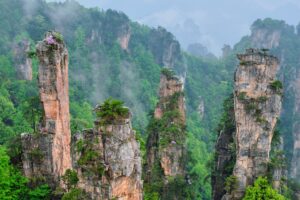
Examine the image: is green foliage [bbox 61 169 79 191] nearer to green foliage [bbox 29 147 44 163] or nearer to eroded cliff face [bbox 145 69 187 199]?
green foliage [bbox 29 147 44 163]

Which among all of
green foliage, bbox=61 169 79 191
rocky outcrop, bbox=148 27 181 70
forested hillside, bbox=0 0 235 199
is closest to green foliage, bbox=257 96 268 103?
green foliage, bbox=61 169 79 191

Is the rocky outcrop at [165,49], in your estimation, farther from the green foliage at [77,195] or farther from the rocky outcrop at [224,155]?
the green foliage at [77,195]

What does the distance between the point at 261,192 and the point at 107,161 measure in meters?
12.6

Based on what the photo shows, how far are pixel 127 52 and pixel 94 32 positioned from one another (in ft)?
23.7

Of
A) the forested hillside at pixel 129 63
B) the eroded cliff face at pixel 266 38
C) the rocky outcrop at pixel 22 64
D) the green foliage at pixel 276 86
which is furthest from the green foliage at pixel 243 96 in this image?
the eroded cliff face at pixel 266 38

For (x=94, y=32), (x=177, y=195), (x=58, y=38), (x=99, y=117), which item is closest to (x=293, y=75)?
(x=94, y=32)

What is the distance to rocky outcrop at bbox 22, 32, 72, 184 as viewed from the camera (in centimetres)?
2672

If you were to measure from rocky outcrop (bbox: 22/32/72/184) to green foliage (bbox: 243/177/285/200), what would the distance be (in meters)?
11.0

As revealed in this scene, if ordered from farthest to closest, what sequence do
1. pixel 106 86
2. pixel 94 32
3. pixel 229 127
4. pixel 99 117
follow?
pixel 94 32
pixel 106 86
pixel 229 127
pixel 99 117

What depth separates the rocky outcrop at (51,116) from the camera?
2672 centimetres

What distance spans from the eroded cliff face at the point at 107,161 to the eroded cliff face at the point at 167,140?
1843cm

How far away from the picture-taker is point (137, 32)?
100500 mm

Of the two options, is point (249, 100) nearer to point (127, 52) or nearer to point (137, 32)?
point (127, 52)

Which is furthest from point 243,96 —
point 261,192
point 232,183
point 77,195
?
point 77,195
